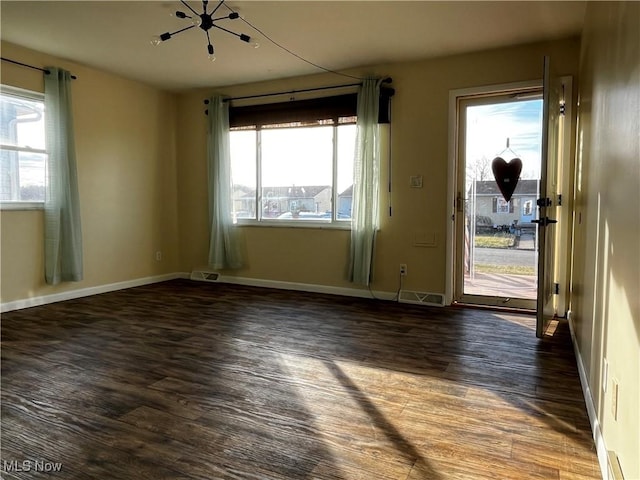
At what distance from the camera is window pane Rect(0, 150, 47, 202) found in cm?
402

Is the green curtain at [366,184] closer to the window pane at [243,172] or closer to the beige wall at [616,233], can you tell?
the window pane at [243,172]

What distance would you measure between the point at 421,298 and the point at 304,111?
8.23 ft

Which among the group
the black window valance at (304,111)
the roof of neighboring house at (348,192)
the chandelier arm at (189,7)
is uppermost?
the chandelier arm at (189,7)

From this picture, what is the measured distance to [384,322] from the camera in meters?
3.74

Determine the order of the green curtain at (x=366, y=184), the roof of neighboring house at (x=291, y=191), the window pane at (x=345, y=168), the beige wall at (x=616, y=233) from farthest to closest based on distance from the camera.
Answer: the roof of neighboring house at (x=291, y=191), the window pane at (x=345, y=168), the green curtain at (x=366, y=184), the beige wall at (x=616, y=233)

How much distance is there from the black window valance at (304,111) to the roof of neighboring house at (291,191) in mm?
774

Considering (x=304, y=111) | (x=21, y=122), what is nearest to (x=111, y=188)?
(x=21, y=122)

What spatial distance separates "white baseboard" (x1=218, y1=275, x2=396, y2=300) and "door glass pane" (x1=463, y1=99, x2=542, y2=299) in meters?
0.94

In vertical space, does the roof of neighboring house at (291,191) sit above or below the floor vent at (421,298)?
above

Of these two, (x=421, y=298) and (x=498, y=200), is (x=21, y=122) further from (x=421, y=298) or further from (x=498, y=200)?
(x=498, y=200)

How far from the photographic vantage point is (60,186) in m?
4.38

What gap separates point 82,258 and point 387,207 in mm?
3376

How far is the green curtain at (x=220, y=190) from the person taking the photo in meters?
5.44

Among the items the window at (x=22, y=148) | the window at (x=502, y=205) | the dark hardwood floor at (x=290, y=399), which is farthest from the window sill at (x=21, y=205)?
the window at (x=502, y=205)
